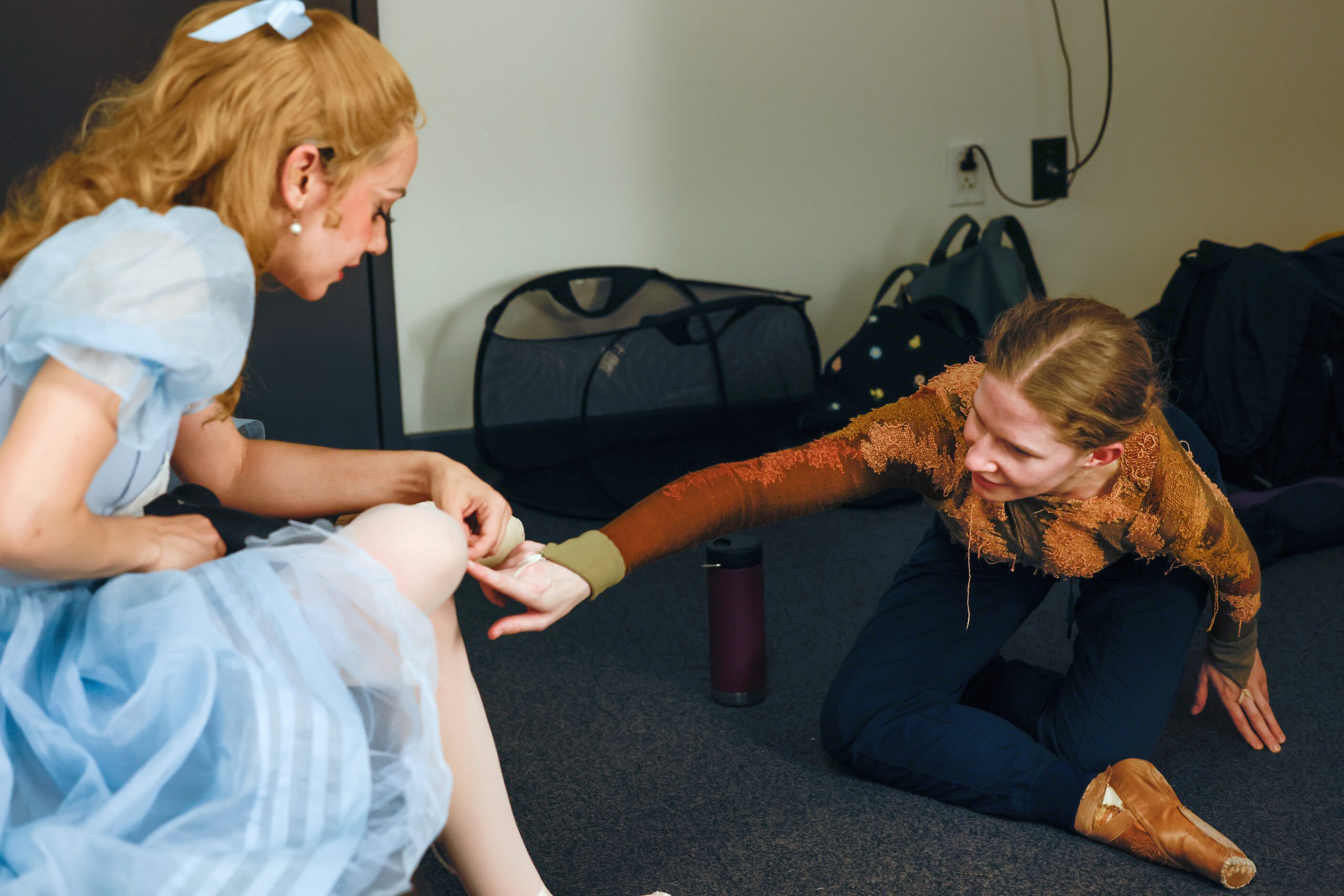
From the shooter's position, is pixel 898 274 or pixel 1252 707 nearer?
pixel 1252 707

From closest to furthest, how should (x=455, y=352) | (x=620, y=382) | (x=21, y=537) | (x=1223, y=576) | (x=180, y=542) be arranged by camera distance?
(x=21, y=537), (x=180, y=542), (x=1223, y=576), (x=620, y=382), (x=455, y=352)

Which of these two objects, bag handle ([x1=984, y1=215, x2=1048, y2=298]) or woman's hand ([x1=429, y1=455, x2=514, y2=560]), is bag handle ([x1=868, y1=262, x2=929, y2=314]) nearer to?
bag handle ([x1=984, y1=215, x2=1048, y2=298])

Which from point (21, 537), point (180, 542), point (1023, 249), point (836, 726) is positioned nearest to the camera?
point (21, 537)

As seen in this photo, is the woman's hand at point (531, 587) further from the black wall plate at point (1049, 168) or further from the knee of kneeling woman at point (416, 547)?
the black wall plate at point (1049, 168)

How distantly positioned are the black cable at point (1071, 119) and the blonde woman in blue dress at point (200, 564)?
2.29 metres

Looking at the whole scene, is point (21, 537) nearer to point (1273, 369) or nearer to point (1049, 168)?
point (1273, 369)

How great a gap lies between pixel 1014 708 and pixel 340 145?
1.03 meters

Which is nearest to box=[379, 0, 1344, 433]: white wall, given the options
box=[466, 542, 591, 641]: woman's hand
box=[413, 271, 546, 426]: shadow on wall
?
box=[413, 271, 546, 426]: shadow on wall

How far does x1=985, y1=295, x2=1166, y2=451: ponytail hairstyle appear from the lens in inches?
41.0

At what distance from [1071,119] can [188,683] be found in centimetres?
277

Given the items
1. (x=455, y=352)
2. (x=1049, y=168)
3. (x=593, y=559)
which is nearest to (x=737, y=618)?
(x=593, y=559)

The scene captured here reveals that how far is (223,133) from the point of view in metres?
0.75

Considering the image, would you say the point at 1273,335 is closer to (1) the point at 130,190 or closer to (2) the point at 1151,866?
(2) the point at 1151,866

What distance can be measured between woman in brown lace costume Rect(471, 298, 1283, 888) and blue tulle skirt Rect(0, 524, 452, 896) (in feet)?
0.79
